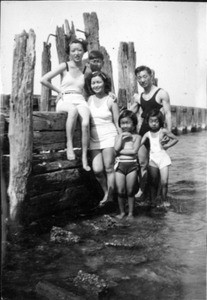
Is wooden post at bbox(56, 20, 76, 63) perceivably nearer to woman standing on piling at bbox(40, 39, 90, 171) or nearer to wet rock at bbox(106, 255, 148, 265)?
woman standing on piling at bbox(40, 39, 90, 171)

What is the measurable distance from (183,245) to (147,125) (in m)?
2.12

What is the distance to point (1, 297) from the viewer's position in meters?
3.22

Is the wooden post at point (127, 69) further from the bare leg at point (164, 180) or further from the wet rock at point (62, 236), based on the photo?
the wet rock at point (62, 236)

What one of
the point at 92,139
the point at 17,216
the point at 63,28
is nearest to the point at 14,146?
the point at 17,216

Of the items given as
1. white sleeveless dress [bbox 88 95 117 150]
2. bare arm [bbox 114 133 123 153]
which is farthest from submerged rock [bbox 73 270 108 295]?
white sleeveless dress [bbox 88 95 117 150]

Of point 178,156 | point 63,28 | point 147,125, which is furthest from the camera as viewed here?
point 178,156

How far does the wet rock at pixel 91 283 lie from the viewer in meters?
3.32

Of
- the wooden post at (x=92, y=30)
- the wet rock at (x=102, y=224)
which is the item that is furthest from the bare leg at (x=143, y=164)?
the wooden post at (x=92, y=30)

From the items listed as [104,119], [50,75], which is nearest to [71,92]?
[50,75]

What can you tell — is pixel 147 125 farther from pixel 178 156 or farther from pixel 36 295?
pixel 178 156

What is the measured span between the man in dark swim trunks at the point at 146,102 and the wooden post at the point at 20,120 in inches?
73.7

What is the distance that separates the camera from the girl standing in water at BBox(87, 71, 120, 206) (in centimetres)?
536

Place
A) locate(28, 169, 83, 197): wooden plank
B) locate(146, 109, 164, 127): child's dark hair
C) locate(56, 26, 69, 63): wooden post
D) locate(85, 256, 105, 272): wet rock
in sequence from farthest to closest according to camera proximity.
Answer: locate(56, 26, 69, 63): wooden post → locate(146, 109, 164, 127): child's dark hair → locate(28, 169, 83, 197): wooden plank → locate(85, 256, 105, 272): wet rock

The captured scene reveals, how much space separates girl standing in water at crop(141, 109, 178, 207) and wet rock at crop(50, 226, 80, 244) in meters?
1.90
